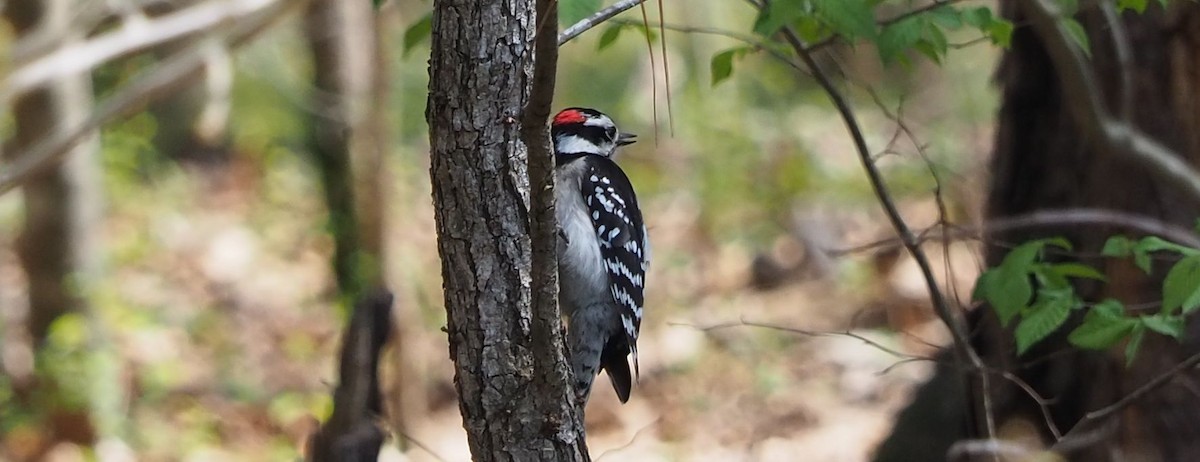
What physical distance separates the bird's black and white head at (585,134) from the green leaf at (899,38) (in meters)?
1.44

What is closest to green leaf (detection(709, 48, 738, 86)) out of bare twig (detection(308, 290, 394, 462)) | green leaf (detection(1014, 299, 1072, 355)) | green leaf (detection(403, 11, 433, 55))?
green leaf (detection(403, 11, 433, 55))

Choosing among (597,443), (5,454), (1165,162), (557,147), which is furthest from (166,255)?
(1165,162)

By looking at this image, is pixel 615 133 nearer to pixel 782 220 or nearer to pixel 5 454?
pixel 5 454

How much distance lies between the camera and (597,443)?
739cm

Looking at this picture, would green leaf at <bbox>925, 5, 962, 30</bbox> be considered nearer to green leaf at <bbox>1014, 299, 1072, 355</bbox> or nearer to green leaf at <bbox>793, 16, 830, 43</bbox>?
green leaf at <bbox>793, 16, 830, 43</bbox>

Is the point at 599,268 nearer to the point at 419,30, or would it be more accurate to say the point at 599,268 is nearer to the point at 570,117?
the point at 570,117

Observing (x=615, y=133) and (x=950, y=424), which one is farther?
(x=950, y=424)

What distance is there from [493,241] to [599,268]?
1.68 metres

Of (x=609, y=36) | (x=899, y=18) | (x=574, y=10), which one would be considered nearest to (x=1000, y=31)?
(x=899, y=18)

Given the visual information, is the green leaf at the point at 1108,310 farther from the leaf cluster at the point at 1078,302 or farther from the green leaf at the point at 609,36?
the green leaf at the point at 609,36

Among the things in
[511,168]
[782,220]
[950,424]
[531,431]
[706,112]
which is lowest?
[531,431]

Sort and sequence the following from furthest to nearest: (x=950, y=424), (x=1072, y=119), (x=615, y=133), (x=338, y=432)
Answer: (x=950, y=424)
(x=1072, y=119)
(x=615, y=133)
(x=338, y=432)

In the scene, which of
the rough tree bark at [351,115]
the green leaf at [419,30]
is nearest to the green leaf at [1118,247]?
the green leaf at [419,30]

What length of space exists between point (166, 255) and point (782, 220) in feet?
18.5
